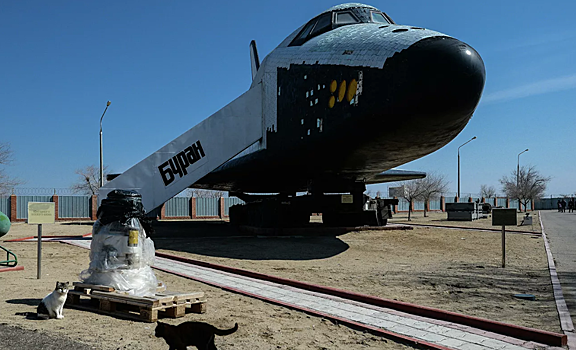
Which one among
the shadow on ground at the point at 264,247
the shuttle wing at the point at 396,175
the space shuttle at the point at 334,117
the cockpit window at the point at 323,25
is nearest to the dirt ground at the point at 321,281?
the shadow on ground at the point at 264,247

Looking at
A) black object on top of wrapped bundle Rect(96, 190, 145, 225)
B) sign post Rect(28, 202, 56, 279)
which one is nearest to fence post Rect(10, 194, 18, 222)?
sign post Rect(28, 202, 56, 279)

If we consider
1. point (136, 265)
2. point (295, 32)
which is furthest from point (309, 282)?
point (295, 32)

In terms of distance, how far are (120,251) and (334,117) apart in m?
7.63

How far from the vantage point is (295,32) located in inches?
637

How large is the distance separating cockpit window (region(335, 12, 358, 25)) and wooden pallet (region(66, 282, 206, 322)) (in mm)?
10760

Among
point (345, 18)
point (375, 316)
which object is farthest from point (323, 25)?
point (375, 316)

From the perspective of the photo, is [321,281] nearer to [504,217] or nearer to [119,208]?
[119,208]

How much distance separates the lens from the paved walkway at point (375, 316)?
5379mm

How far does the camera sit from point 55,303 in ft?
19.9

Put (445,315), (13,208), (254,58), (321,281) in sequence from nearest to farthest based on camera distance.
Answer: (445,315) < (321,281) < (254,58) < (13,208)

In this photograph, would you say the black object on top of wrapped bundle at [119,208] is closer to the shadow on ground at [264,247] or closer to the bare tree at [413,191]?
the shadow on ground at [264,247]

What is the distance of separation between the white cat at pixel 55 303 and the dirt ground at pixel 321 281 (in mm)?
181

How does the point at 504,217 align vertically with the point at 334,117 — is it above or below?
below

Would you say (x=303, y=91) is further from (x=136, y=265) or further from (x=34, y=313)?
(x=34, y=313)
